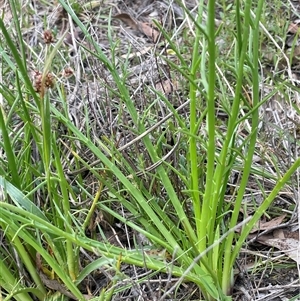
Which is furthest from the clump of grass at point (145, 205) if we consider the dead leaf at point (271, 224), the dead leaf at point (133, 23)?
the dead leaf at point (133, 23)

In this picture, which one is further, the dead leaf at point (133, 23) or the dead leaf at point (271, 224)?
the dead leaf at point (133, 23)

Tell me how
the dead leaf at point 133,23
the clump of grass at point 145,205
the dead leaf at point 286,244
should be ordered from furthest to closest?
1. the dead leaf at point 133,23
2. the dead leaf at point 286,244
3. the clump of grass at point 145,205

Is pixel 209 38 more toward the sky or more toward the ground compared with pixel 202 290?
more toward the sky

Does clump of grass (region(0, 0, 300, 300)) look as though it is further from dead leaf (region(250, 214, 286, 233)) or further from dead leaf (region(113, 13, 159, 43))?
dead leaf (region(113, 13, 159, 43))

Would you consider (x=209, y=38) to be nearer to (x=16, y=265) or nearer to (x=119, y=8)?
(x=16, y=265)

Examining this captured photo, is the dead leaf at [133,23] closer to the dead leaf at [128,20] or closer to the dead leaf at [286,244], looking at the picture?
the dead leaf at [128,20]

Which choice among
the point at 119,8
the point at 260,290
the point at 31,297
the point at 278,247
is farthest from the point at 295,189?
the point at 119,8

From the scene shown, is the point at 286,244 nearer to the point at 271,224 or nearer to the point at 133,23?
the point at 271,224

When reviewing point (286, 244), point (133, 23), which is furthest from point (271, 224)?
point (133, 23)

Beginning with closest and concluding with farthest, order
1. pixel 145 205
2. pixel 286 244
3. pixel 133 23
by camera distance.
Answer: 1. pixel 145 205
2. pixel 286 244
3. pixel 133 23
